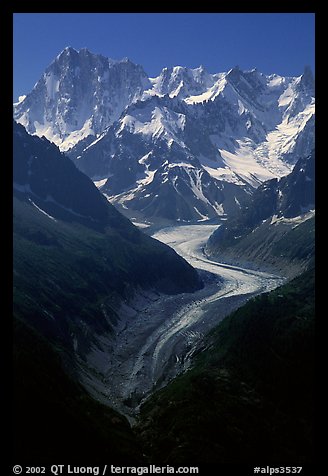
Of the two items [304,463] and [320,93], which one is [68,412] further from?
[320,93]

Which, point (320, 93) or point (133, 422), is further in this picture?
point (133, 422)

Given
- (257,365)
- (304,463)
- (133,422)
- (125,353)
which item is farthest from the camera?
(125,353)

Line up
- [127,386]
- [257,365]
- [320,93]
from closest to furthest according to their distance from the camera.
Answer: [320,93], [257,365], [127,386]

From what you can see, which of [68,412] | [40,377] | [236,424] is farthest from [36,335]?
[236,424]

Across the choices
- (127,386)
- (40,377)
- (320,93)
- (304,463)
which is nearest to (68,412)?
(40,377)

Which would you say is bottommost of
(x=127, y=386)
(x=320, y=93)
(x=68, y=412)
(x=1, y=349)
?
→ (x=127, y=386)

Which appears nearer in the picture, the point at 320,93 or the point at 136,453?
the point at 320,93

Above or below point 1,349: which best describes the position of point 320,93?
above

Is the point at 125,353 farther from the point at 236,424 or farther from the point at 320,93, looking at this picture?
the point at 320,93

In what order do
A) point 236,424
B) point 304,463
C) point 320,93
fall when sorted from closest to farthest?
point 320,93, point 304,463, point 236,424
